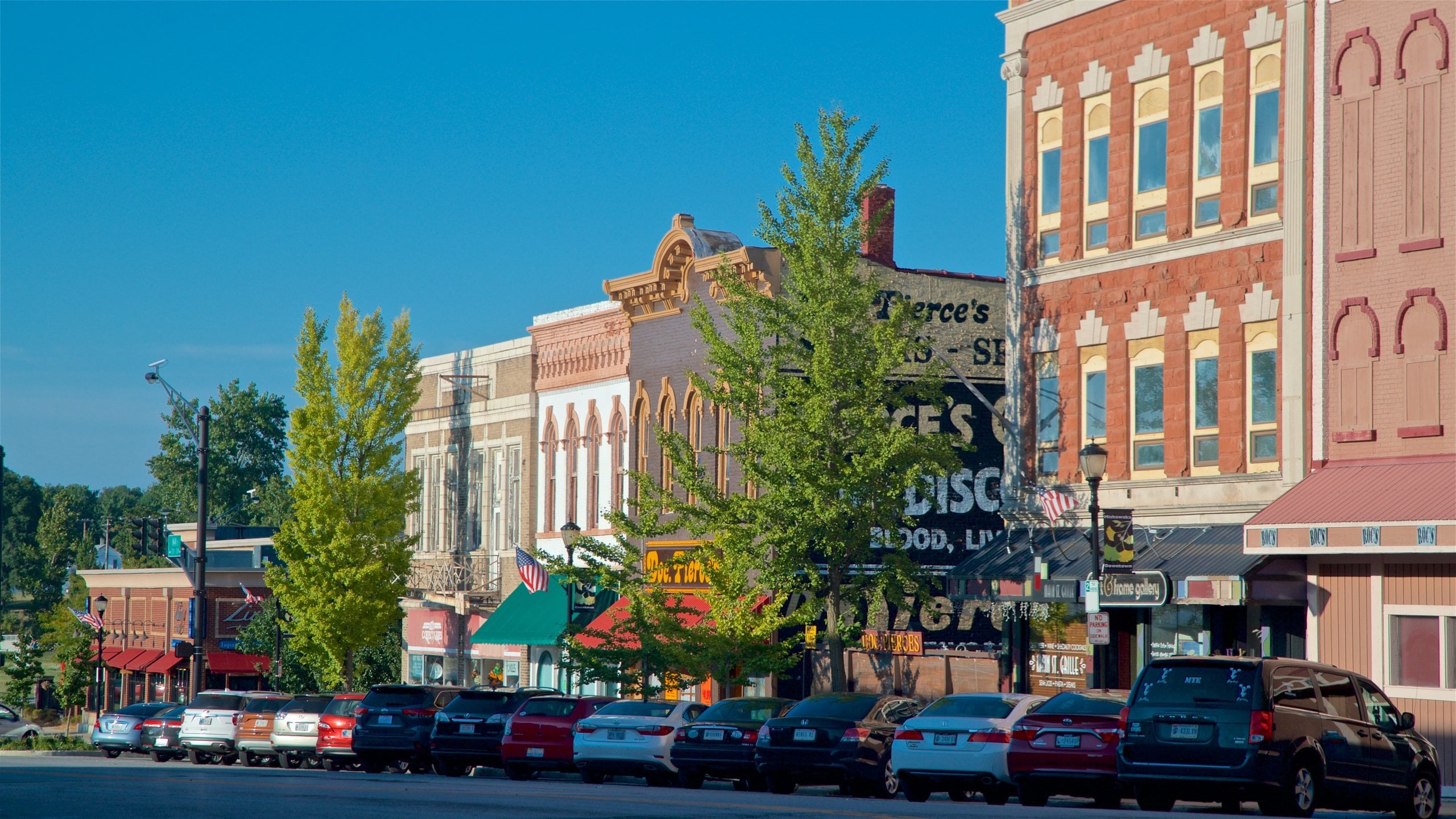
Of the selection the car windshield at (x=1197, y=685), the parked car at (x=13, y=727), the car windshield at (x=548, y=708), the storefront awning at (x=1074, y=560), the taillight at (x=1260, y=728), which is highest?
the storefront awning at (x=1074, y=560)

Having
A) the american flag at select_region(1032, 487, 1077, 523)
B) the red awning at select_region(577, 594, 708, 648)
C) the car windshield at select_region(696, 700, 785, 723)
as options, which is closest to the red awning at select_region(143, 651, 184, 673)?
the red awning at select_region(577, 594, 708, 648)

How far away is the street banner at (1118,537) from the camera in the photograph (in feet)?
76.8

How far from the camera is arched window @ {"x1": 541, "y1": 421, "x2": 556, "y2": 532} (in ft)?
148

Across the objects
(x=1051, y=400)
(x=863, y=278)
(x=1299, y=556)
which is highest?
(x=863, y=278)

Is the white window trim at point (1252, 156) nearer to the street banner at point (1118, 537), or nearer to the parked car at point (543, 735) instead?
the street banner at point (1118, 537)

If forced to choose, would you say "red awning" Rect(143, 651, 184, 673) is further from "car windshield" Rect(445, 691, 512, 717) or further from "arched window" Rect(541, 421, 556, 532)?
"car windshield" Rect(445, 691, 512, 717)

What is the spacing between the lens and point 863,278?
1404 inches

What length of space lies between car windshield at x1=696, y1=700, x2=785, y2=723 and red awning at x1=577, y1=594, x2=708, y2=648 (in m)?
7.79

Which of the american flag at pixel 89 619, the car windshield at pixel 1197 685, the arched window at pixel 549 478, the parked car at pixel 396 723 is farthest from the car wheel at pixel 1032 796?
the american flag at pixel 89 619

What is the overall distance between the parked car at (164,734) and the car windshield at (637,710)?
46.5ft

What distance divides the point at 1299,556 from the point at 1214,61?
25.0 ft

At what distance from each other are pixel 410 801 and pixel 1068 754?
720 cm

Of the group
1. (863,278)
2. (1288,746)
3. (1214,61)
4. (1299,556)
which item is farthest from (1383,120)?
(863,278)

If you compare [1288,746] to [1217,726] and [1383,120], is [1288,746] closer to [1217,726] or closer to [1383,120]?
[1217,726]
